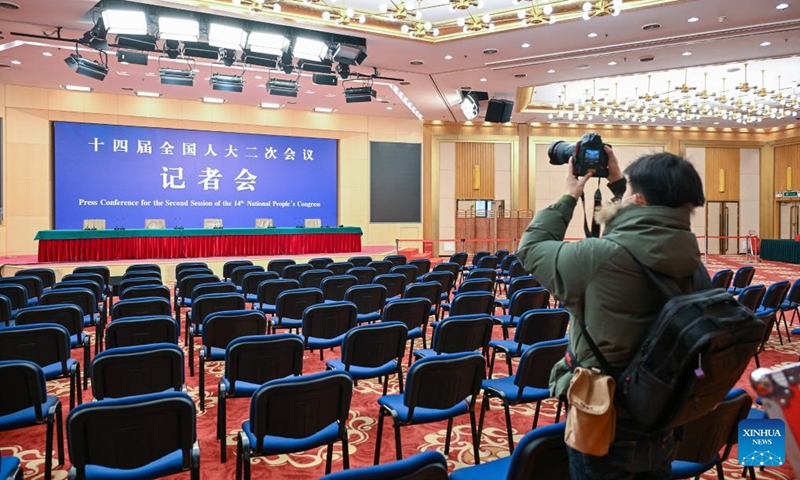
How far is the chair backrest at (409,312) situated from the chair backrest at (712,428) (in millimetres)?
2741

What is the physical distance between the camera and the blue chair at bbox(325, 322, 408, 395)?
12.2ft

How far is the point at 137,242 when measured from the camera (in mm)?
12039

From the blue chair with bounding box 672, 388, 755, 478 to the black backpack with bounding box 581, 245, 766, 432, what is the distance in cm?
92

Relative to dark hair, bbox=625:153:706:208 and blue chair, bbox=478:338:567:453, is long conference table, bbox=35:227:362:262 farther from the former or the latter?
dark hair, bbox=625:153:706:208

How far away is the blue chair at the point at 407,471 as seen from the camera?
55.8 inches

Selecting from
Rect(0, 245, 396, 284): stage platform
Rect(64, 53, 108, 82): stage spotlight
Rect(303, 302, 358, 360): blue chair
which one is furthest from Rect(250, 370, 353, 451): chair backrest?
Rect(0, 245, 396, 284): stage platform

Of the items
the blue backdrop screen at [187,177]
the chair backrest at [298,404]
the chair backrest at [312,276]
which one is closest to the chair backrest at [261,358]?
the chair backrest at [298,404]

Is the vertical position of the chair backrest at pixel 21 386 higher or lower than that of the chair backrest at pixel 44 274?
lower

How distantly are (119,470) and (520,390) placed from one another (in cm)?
216

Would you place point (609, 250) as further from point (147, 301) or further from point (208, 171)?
point (208, 171)

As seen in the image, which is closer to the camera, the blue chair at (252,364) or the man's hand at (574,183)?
the man's hand at (574,183)

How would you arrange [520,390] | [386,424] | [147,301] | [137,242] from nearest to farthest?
[520,390] < [386,424] < [147,301] < [137,242]

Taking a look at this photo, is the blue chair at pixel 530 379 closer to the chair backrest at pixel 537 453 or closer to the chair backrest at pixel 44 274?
the chair backrest at pixel 537 453

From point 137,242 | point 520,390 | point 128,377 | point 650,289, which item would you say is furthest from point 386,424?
point 137,242
